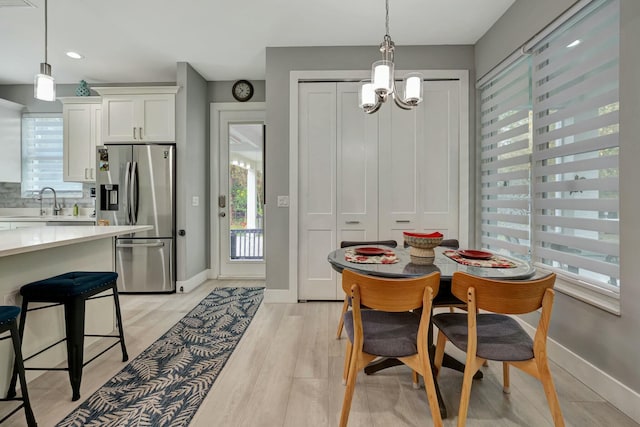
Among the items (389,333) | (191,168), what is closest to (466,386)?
(389,333)

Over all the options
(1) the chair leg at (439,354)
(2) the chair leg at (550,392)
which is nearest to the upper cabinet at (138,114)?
(1) the chair leg at (439,354)

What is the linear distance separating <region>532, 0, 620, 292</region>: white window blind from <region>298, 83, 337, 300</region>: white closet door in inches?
71.1

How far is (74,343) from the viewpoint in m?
1.73

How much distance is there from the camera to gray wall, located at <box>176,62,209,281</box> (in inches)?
148

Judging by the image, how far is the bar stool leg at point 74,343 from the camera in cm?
171

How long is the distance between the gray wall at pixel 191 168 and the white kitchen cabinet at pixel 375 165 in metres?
1.47

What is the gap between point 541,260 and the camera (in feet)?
7.63

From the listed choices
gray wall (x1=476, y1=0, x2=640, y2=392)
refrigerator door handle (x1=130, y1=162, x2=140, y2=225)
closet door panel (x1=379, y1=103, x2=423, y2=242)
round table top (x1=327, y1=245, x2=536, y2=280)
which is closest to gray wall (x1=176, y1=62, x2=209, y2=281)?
refrigerator door handle (x1=130, y1=162, x2=140, y2=225)

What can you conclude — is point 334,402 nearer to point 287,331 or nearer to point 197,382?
point 197,382

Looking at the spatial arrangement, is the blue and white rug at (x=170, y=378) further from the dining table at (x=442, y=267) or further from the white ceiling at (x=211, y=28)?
the white ceiling at (x=211, y=28)

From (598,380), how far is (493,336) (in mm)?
868

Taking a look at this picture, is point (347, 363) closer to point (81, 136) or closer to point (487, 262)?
point (487, 262)

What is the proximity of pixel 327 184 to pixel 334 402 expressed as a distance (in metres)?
2.14

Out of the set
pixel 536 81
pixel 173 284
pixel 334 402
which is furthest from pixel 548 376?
pixel 173 284
